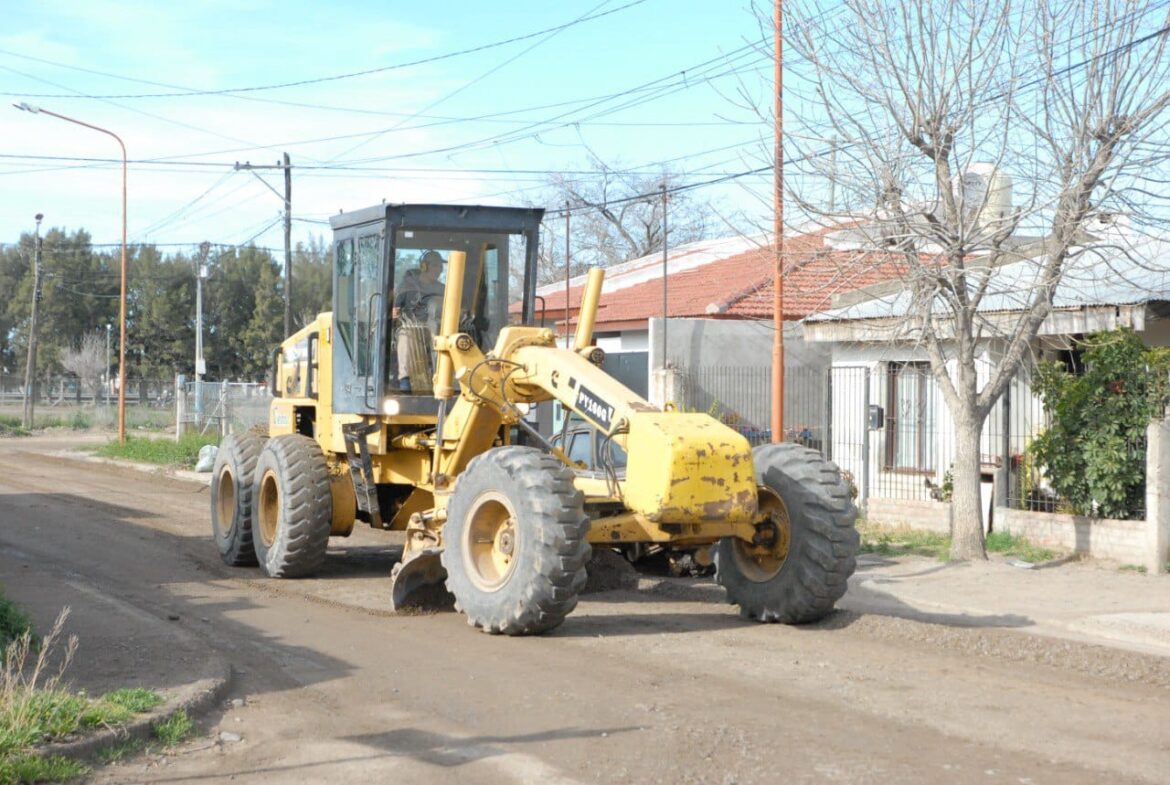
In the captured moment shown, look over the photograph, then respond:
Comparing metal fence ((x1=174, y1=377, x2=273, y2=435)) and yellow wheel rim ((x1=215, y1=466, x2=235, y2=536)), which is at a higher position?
metal fence ((x1=174, y1=377, x2=273, y2=435))

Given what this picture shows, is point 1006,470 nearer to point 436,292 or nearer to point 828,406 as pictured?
point 828,406

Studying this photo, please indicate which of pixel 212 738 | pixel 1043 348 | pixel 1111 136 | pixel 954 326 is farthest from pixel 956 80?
pixel 212 738

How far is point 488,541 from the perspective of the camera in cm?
1024

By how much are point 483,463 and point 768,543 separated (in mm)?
2289

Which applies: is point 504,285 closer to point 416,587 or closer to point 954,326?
point 416,587

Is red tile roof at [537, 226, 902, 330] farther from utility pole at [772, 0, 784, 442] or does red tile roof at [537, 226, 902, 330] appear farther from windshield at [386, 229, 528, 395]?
windshield at [386, 229, 528, 395]

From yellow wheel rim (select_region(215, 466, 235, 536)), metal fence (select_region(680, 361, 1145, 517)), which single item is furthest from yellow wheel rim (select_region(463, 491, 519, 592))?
metal fence (select_region(680, 361, 1145, 517))

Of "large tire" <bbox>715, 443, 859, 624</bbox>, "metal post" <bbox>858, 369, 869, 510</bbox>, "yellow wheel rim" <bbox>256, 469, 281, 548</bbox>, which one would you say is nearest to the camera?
"large tire" <bbox>715, 443, 859, 624</bbox>

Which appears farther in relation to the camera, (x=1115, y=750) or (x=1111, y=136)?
(x=1111, y=136)

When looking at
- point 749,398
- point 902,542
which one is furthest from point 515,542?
point 749,398

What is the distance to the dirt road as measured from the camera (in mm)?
6551

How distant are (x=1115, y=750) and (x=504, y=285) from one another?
7606 millimetres

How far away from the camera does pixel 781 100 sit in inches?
613

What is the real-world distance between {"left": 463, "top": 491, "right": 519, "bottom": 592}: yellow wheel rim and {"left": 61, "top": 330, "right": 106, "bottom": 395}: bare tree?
61466 millimetres
